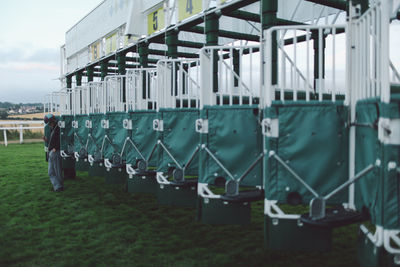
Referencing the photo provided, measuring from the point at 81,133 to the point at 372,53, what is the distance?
784 cm

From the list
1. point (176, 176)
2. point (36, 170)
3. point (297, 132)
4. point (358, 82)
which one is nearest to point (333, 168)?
point (297, 132)

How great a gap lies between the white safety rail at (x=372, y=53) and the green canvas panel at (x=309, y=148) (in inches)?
11.7

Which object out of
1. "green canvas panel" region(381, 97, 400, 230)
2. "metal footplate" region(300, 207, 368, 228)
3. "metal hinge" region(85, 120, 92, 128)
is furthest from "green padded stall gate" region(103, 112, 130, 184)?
"green canvas panel" region(381, 97, 400, 230)

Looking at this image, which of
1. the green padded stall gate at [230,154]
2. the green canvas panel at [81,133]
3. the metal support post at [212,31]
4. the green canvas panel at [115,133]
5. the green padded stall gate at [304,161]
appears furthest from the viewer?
the green canvas panel at [81,133]

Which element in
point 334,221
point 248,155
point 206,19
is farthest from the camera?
point 206,19

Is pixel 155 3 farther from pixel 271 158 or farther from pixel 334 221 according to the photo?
pixel 334 221

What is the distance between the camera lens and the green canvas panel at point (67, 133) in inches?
414

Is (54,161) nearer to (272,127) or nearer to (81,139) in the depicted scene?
(81,139)

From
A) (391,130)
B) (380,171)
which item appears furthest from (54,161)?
(391,130)

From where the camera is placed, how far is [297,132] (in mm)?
3930

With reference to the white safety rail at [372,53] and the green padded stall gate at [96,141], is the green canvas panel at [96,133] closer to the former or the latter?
the green padded stall gate at [96,141]

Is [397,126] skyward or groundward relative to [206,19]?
groundward

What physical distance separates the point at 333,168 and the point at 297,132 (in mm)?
491

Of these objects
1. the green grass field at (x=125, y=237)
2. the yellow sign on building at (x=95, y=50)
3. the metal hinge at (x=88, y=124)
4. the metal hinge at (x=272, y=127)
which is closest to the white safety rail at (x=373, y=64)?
the metal hinge at (x=272, y=127)
